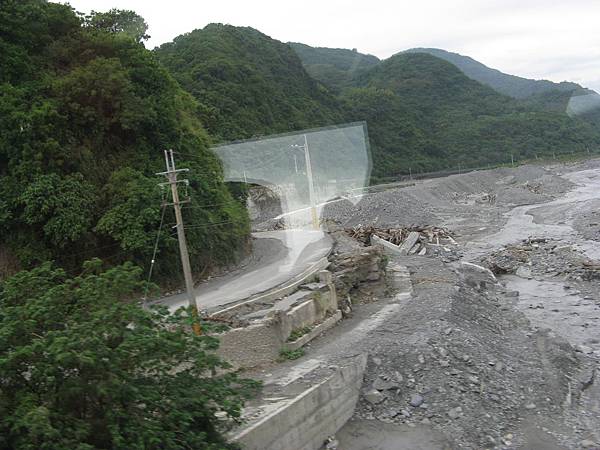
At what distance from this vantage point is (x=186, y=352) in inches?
344

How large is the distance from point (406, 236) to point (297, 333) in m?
18.2

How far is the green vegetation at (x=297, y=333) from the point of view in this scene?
14405mm

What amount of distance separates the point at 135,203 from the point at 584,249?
22.7 m

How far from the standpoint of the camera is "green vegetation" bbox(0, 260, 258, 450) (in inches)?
277

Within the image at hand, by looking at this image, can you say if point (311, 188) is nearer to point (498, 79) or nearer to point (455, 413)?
point (455, 413)

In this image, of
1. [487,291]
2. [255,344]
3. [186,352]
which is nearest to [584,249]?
[487,291]

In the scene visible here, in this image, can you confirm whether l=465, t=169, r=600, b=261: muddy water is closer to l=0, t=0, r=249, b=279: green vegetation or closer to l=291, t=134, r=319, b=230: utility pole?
l=291, t=134, r=319, b=230: utility pole

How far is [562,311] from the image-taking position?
64.2ft

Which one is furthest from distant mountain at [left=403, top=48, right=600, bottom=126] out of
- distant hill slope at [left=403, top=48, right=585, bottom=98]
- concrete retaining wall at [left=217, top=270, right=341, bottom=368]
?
concrete retaining wall at [left=217, top=270, right=341, bottom=368]

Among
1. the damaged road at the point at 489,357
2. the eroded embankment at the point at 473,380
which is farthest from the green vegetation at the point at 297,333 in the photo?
the eroded embankment at the point at 473,380

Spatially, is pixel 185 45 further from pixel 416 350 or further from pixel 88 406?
pixel 88 406

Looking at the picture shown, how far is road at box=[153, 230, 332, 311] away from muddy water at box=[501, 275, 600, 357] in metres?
7.72

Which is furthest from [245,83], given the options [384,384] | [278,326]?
[384,384]

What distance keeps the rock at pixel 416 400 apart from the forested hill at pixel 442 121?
5310 centimetres
